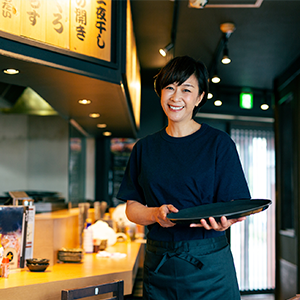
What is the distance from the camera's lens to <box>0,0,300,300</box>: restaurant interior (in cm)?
201

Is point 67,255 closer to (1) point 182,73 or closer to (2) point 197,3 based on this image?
(1) point 182,73

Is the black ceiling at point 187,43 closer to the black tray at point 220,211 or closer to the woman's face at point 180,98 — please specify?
the woman's face at point 180,98

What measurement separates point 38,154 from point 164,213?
3451mm

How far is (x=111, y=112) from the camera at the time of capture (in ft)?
10.7

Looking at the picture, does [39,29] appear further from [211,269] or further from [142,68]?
[142,68]

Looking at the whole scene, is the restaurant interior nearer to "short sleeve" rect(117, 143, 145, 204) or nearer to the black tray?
"short sleeve" rect(117, 143, 145, 204)

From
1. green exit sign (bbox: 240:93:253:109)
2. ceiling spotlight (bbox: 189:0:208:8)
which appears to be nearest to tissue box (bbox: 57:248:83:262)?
ceiling spotlight (bbox: 189:0:208:8)

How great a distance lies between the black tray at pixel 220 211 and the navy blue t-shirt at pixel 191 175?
4cm

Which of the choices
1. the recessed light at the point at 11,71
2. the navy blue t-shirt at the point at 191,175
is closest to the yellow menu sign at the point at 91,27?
the recessed light at the point at 11,71

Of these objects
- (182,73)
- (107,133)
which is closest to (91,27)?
(182,73)

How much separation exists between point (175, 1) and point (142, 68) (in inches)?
65.1

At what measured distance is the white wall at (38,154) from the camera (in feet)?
13.7

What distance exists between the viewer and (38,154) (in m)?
4.31

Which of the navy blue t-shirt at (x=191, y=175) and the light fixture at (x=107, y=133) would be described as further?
the light fixture at (x=107, y=133)
